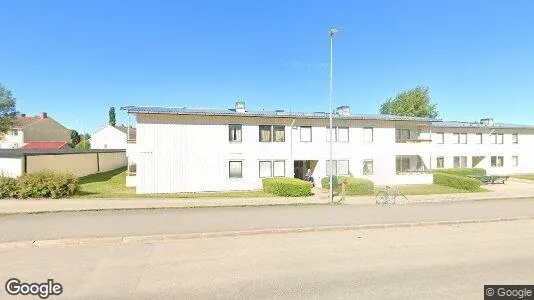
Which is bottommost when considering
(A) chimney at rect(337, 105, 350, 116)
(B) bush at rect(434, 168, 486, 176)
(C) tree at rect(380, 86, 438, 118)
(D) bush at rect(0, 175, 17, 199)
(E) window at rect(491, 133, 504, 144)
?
(B) bush at rect(434, 168, 486, 176)

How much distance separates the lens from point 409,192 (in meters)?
20.2

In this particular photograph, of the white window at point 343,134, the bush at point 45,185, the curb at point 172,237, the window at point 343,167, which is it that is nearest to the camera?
the curb at point 172,237

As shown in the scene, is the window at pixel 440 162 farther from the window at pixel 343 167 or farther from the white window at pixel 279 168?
the white window at pixel 279 168

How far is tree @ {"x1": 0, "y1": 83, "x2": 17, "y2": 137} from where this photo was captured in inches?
1845

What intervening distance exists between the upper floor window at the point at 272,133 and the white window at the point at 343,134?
4564 mm

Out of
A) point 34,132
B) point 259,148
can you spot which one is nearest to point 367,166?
point 259,148

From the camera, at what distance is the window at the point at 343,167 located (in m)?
23.2

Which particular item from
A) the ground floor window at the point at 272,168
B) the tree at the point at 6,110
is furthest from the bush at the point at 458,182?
the tree at the point at 6,110

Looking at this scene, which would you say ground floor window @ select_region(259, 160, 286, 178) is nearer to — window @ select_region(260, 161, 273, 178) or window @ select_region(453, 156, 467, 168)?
window @ select_region(260, 161, 273, 178)

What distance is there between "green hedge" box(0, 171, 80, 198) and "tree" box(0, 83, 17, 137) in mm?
42703

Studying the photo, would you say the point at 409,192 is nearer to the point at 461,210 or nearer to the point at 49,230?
the point at 461,210

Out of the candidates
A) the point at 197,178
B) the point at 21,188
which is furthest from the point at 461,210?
the point at 21,188

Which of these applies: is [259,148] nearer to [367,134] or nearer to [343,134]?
[343,134]

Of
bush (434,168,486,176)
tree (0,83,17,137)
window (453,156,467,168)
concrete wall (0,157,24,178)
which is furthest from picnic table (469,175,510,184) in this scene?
tree (0,83,17,137)
